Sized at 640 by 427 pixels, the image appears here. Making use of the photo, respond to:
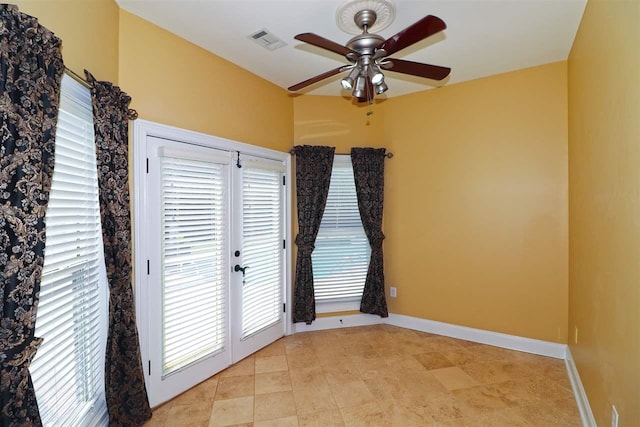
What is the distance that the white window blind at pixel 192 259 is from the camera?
2.47 meters

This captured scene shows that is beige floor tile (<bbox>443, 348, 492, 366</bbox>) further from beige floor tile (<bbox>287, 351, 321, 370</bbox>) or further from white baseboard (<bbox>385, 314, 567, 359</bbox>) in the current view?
beige floor tile (<bbox>287, 351, 321, 370</bbox>)

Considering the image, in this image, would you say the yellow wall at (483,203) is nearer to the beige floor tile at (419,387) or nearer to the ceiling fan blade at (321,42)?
the beige floor tile at (419,387)

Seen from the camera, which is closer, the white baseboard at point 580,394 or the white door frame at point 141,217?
the white baseboard at point 580,394

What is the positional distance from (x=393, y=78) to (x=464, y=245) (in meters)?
2.09

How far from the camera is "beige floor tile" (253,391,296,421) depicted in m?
2.30

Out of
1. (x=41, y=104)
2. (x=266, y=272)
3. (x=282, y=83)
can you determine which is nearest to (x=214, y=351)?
(x=266, y=272)

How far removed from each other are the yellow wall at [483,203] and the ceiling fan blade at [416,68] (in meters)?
1.69

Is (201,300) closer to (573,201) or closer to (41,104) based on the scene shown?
(41,104)

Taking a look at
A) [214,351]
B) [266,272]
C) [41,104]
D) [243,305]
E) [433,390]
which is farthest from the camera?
[266,272]

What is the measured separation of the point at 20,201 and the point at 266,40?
2.14 metres

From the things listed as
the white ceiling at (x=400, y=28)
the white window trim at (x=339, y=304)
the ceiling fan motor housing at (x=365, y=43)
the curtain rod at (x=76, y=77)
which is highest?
the white ceiling at (x=400, y=28)

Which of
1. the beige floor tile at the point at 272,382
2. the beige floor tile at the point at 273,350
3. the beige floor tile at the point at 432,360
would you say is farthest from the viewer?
the beige floor tile at the point at 273,350

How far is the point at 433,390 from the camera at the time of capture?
102 inches

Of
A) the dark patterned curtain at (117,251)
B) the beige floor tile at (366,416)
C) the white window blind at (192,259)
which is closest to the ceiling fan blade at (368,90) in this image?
the white window blind at (192,259)
